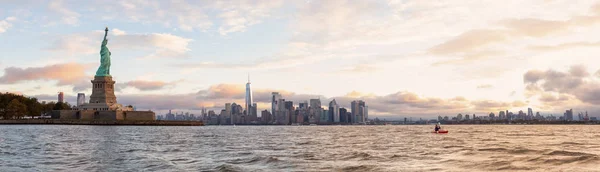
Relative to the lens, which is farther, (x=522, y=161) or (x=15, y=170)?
(x=522, y=161)

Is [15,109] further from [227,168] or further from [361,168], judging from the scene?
[361,168]

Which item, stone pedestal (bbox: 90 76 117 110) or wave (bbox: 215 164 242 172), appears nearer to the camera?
wave (bbox: 215 164 242 172)

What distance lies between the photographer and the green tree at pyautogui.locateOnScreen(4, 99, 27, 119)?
7411 inches

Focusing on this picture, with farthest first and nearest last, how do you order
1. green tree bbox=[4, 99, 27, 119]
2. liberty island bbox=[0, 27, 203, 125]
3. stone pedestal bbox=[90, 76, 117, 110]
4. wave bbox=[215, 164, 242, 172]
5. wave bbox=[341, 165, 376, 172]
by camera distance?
stone pedestal bbox=[90, 76, 117, 110] < green tree bbox=[4, 99, 27, 119] < liberty island bbox=[0, 27, 203, 125] < wave bbox=[341, 165, 376, 172] < wave bbox=[215, 164, 242, 172]

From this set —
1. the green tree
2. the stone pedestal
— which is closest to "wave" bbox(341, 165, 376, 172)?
the stone pedestal

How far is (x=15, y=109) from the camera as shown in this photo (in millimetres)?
189000

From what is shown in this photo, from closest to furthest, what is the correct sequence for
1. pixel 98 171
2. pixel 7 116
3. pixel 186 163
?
pixel 98 171 < pixel 186 163 < pixel 7 116

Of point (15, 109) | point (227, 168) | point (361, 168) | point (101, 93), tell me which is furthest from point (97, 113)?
point (361, 168)

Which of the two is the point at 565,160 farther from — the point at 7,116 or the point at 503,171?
the point at 7,116

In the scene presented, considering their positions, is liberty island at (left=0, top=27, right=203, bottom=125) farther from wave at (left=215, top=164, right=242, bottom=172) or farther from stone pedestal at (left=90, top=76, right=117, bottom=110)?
wave at (left=215, top=164, right=242, bottom=172)

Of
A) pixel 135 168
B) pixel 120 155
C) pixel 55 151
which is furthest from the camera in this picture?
pixel 55 151

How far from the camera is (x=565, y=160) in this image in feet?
135

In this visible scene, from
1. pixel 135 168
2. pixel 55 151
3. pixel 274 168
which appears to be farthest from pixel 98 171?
pixel 55 151

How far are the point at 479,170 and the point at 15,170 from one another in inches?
1128
